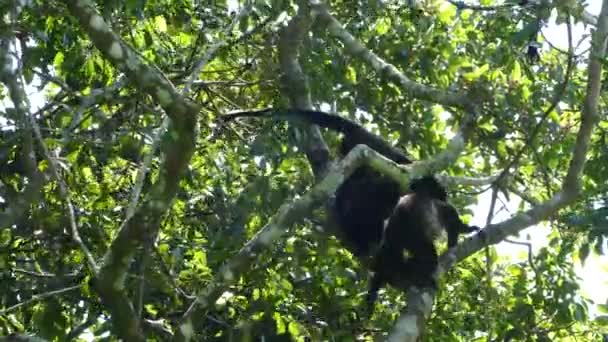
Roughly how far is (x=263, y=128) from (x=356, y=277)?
4.65 feet

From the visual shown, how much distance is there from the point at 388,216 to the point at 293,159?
1.01 metres

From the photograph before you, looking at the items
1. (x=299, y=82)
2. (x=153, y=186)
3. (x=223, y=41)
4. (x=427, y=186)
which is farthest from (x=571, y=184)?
(x=153, y=186)

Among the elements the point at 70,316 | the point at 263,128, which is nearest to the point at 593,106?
the point at 263,128

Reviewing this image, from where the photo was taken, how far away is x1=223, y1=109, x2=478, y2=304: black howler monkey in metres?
6.05

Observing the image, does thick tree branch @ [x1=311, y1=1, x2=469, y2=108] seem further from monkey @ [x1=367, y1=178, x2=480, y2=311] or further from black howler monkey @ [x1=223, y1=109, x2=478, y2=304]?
monkey @ [x1=367, y1=178, x2=480, y2=311]

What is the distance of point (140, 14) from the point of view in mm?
5023

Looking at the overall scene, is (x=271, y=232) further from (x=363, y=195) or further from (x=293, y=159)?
(x=363, y=195)

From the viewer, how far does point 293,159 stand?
6.18 meters

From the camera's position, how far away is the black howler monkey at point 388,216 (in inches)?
238

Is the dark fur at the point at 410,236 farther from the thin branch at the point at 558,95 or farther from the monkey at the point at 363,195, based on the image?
the thin branch at the point at 558,95

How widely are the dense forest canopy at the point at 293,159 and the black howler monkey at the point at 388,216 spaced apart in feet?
0.42

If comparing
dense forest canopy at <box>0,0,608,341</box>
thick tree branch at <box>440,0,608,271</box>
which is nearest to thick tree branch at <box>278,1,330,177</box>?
dense forest canopy at <box>0,0,608,341</box>

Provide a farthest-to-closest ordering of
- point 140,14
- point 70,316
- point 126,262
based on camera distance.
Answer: point 70,316 < point 140,14 < point 126,262

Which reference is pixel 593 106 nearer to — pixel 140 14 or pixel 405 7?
pixel 405 7
